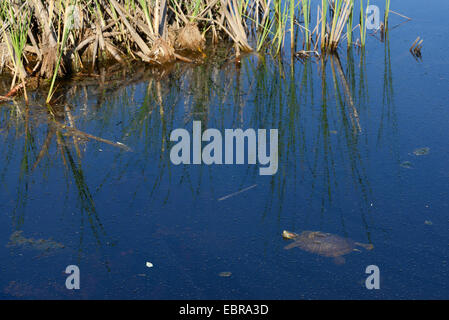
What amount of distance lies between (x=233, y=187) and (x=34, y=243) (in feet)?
3.32

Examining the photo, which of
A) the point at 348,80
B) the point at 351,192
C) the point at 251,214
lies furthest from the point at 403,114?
the point at 251,214

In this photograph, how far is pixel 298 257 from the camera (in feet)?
9.05

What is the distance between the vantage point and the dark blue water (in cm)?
265

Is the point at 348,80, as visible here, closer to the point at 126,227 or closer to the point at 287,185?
the point at 287,185

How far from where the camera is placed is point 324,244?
283 centimetres

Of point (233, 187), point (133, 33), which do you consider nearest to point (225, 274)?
point (233, 187)

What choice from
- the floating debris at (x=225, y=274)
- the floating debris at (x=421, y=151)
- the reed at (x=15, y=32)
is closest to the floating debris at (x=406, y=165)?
the floating debris at (x=421, y=151)

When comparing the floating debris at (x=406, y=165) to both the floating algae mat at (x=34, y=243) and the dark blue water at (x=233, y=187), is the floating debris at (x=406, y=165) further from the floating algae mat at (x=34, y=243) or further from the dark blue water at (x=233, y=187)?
the floating algae mat at (x=34, y=243)

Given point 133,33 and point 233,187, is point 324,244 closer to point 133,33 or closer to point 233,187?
point 233,187

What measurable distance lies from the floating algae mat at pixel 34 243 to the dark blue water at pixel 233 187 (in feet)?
0.08

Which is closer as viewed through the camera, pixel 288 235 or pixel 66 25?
pixel 288 235

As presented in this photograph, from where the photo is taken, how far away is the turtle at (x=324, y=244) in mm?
Result: 2777

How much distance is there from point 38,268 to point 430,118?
2.57 meters
